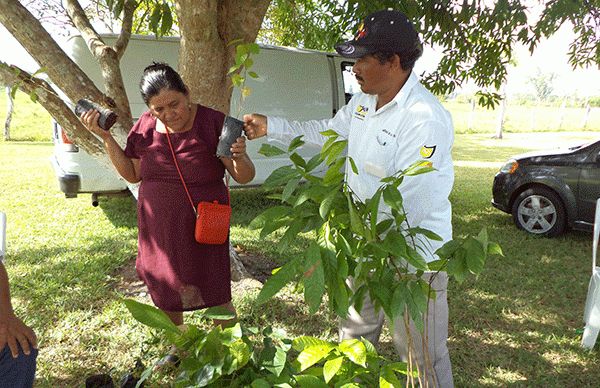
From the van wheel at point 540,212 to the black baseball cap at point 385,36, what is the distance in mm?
5034

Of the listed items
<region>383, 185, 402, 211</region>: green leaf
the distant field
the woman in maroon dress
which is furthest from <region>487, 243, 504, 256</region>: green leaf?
the distant field

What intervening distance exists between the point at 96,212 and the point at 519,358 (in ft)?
18.9

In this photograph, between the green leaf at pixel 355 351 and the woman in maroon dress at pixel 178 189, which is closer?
the green leaf at pixel 355 351

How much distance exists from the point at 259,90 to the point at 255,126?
442 centimetres

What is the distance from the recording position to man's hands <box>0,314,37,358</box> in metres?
1.50

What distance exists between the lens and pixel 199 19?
2.95m

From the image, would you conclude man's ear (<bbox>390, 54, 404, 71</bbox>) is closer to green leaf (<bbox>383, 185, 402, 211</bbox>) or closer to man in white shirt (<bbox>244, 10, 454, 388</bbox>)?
man in white shirt (<bbox>244, 10, 454, 388</bbox>)

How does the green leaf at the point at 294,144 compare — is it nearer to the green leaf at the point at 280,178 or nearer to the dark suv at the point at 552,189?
the green leaf at the point at 280,178

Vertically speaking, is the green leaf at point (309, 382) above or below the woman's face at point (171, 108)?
below

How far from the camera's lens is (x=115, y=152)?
2.40 m

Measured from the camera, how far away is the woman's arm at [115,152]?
2.22 m

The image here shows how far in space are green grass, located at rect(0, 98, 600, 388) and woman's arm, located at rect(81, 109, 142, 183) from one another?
93 cm

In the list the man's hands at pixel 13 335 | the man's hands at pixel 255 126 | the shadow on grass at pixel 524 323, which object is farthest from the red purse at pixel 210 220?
the shadow on grass at pixel 524 323


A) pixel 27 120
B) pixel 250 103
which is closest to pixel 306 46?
A: pixel 250 103
